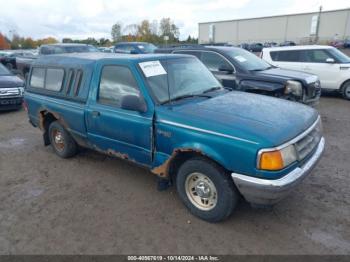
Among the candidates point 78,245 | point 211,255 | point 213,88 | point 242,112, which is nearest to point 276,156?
point 242,112

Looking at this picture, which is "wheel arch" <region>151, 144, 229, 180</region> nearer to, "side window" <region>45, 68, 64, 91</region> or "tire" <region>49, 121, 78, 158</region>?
"tire" <region>49, 121, 78, 158</region>

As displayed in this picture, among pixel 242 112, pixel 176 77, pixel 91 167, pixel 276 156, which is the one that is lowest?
pixel 91 167

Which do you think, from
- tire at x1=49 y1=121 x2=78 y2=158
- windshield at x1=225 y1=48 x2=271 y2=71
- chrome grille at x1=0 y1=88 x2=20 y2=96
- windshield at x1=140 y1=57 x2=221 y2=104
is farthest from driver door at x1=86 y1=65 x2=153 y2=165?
chrome grille at x1=0 y1=88 x2=20 y2=96

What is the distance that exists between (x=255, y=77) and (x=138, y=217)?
4.48 meters

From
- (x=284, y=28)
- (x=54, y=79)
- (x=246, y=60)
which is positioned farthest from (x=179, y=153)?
(x=284, y=28)

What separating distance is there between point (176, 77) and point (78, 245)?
233 cm

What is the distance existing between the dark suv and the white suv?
9.49 ft

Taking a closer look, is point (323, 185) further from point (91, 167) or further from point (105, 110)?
point (91, 167)

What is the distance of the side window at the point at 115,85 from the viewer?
359 cm

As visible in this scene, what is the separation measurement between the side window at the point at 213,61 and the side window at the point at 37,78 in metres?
3.90

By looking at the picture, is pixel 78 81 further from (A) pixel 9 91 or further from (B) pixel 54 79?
(A) pixel 9 91

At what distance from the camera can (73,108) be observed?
170 inches

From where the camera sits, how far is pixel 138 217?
11.1 feet

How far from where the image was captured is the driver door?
3475 millimetres
